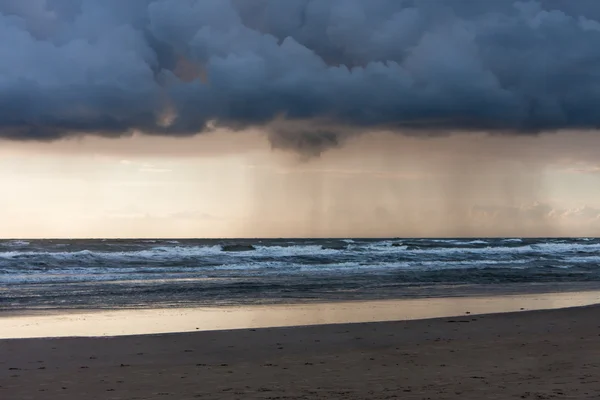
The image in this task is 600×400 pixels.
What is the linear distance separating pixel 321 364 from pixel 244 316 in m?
6.29

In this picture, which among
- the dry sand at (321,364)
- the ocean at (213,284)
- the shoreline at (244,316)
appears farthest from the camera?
the ocean at (213,284)

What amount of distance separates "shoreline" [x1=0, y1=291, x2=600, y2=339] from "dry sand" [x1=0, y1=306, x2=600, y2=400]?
42.5 inches

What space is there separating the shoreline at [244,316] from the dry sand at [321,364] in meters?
1.08

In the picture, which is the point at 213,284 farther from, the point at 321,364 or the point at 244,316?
the point at 321,364

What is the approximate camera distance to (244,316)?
651 inches

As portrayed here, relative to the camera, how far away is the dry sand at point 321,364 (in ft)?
28.5

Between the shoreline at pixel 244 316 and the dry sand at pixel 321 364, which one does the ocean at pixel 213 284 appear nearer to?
the shoreline at pixel 244 316

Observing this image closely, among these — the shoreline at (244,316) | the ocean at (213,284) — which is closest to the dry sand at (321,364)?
the shoreline at (244,316)

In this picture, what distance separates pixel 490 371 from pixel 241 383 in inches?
138

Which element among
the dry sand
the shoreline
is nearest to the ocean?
the shoreline

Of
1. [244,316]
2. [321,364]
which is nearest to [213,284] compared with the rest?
[244,316]

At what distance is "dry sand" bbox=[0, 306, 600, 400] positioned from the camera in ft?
28.5

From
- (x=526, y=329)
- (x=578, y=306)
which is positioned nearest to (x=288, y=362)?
(x=526, y=329)

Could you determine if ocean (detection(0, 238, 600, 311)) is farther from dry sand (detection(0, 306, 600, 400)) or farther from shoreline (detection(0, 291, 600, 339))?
dry sand (detection(0, 306, 600, 400))
